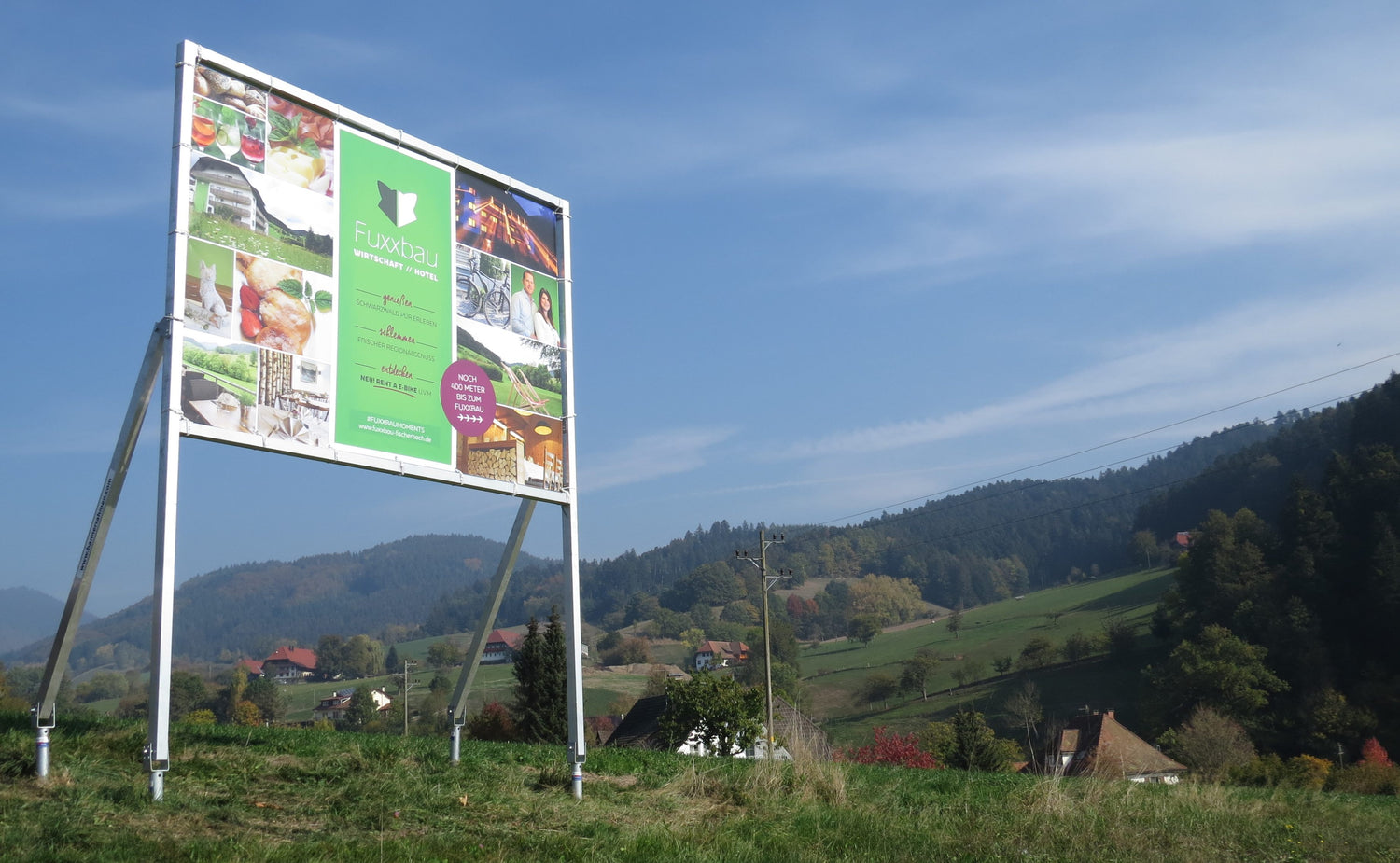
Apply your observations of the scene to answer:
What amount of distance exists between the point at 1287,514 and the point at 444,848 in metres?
79.5

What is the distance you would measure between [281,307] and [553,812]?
5151mm

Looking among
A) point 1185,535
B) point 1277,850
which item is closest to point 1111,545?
point 1185,535

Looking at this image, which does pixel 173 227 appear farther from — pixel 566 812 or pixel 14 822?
pixel 566 812

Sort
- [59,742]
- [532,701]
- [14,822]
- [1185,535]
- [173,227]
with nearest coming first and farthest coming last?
[14,822], [173,227], [59,742], [532,701], [1185,535]

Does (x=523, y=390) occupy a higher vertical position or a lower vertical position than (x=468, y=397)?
higher

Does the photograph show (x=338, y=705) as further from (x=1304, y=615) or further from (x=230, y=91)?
(x=230, y=91)

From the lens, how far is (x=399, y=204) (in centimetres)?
1111

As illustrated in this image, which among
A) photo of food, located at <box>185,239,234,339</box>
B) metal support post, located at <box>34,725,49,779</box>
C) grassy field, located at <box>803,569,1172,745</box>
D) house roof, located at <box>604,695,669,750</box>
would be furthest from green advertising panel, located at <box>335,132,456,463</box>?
grassy field, located at <box>803,569,1172,745</box>

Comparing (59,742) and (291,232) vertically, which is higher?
(291,232)

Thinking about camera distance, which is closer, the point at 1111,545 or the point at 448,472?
the point at 448,472

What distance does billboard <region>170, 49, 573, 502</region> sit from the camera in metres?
9.22

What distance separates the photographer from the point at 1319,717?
61.1m

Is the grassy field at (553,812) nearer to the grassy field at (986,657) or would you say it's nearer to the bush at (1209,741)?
the bush at (1209,741)

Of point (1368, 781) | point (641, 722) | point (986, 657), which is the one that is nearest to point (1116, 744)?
point (1368, 781)
